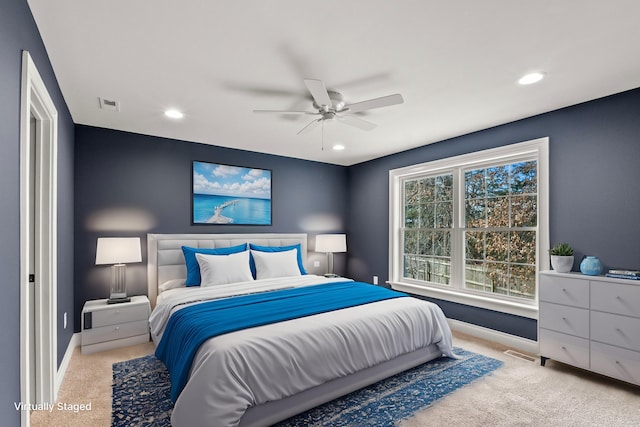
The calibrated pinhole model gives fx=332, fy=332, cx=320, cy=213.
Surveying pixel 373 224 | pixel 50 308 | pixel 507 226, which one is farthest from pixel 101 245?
pixel 507 226

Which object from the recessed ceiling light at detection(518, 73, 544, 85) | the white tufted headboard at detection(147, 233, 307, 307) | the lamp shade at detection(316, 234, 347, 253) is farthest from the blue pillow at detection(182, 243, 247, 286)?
the recessed ceiling light at detection(518, 73, 544, 85)

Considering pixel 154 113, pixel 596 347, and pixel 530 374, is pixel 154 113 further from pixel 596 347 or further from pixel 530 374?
pixel 596 347

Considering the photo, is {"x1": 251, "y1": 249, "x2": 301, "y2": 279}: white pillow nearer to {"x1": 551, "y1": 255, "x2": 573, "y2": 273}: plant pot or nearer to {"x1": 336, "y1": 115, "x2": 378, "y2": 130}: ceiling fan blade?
{"x1": 336, "y1": 115, "x2": 378, "y2": 130}: ceiling fan blade

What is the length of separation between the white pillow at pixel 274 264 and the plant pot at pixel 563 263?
113 inches

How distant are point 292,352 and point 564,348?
249 cm

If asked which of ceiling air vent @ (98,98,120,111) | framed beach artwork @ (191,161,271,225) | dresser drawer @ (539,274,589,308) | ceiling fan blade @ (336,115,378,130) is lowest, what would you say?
dresser drawer @ (539,274,589,308)

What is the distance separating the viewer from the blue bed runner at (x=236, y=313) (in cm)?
228

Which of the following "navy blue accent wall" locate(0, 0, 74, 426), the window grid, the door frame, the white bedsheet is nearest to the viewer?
"navy blue accent wall" locate(0, 0, 74, 426)

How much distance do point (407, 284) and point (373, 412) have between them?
107 inches

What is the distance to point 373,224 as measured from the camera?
5.50m

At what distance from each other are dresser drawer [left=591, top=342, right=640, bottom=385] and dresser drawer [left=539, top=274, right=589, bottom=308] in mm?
357

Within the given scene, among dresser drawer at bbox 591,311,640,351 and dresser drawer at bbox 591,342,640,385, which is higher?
dresser drawer at bbox 591,311,640,351

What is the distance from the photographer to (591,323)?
2803mm

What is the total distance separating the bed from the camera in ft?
6.53
